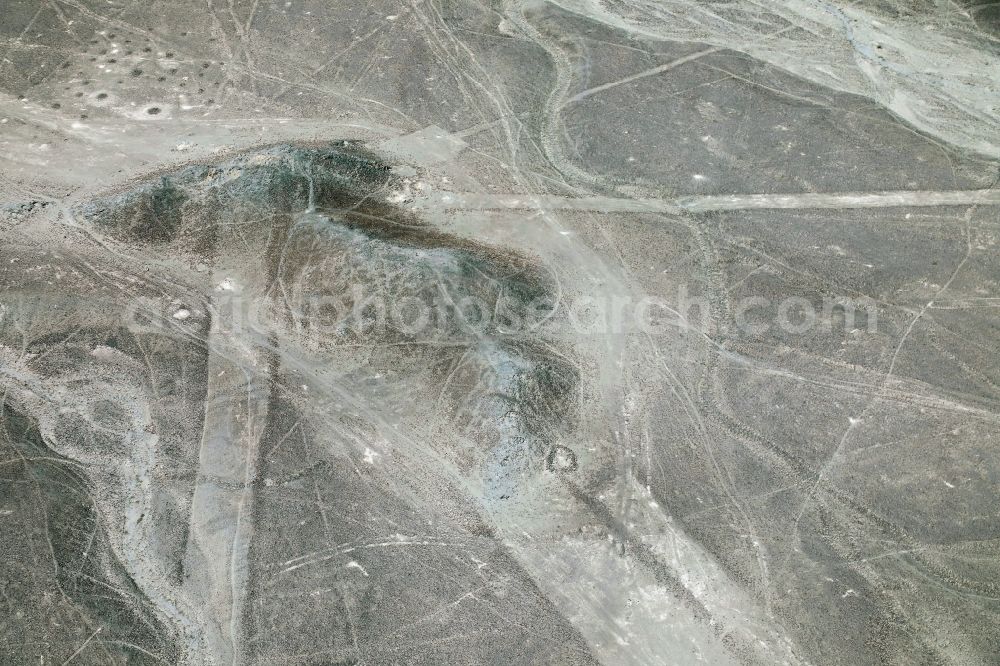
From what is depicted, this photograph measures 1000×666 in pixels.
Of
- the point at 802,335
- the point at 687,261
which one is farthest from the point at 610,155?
the point at 802,335

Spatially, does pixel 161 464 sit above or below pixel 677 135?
below

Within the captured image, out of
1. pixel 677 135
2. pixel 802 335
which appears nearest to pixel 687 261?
pixel 802 335

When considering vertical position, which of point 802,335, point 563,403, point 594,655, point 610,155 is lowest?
point 594,655

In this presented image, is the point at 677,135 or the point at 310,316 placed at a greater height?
the point at 677,135

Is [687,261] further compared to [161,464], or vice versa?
[687,261]

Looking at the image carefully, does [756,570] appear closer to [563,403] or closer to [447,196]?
[563,403]

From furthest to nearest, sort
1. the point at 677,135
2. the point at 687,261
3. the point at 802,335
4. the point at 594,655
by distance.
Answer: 1. the point at 677,135
2. the point at 687,261
3. the point at 802,335
4. the point at 594,655

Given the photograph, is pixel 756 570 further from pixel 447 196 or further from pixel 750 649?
pixel 447 196

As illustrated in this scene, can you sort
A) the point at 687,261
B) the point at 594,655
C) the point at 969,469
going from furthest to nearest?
the point at 687,261
the point at 969,469
the point at 594,655

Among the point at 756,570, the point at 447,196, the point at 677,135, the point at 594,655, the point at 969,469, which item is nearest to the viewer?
the point at 594,655
